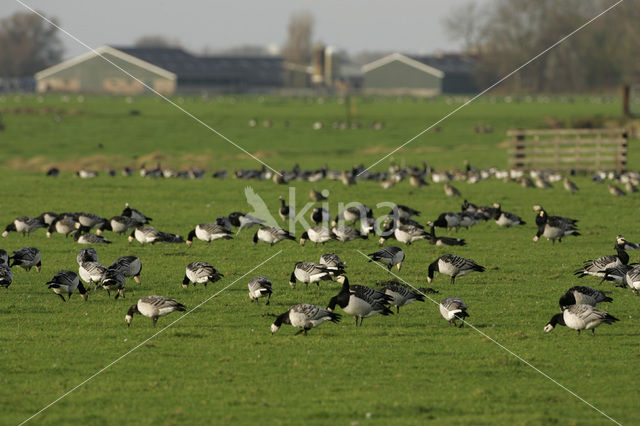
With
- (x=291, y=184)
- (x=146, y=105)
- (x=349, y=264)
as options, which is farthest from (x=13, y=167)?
(x=146, y=105)

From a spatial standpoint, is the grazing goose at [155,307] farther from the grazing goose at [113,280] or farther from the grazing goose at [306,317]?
the grazing goose at [113,280]

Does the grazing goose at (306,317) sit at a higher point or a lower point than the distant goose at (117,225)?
higher

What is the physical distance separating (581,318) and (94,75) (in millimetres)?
184110

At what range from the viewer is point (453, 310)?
16.9m

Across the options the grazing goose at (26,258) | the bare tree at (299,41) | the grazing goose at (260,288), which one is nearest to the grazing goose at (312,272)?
the grazing goose at (260,288)

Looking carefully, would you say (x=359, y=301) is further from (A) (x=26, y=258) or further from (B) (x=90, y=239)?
(B) (x=90, y=239)

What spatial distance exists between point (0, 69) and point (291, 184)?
537 ft

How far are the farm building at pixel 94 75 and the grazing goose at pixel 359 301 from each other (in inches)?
6662

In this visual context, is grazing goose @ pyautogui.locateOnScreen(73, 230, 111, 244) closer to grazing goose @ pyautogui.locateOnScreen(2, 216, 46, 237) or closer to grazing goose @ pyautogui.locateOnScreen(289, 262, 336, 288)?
grazing goose @ pyautogui.locateOnScreen(2, 216, 46, 237)

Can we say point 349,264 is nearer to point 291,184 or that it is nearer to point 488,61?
point 291,184

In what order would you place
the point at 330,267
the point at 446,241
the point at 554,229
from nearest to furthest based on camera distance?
1. the point at 330,267
2. the point at 446,241
3. the point at 554,229

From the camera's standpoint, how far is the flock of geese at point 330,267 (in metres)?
16.9

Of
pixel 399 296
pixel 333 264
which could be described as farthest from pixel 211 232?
pixel 399 296

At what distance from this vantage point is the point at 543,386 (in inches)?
541
